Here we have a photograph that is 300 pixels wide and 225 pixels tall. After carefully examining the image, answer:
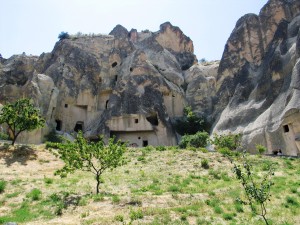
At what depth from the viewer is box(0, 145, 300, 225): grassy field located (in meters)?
12.6

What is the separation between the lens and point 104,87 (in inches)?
2003

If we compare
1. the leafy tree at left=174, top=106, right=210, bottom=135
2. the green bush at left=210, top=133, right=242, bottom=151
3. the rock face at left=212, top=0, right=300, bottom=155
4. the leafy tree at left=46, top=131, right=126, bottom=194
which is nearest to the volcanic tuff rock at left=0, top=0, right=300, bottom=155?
the rock face at left=212, top=0, right=300, bottom=155

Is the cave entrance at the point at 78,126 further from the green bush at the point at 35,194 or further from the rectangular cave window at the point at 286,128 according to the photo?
the green bush at the point at 35,194

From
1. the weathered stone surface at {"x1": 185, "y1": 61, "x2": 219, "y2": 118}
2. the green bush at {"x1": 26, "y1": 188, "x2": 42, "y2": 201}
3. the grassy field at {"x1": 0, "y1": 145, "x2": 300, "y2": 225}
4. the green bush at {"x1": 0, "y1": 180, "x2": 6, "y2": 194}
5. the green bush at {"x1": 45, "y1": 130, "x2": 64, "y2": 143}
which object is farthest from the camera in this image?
the weathered stone surface at {"x1": 185, "y1": 61, "x2": 219, "y2": 118}

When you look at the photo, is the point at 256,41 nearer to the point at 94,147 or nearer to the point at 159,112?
the point at 159,112

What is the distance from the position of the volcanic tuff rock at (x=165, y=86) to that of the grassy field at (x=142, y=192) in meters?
11.2

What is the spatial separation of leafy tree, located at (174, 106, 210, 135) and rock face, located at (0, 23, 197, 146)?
6.42ft

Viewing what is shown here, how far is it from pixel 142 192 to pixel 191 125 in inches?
1184

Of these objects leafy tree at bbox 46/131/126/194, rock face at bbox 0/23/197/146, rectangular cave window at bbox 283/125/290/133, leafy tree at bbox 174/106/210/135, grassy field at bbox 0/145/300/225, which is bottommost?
grassy field at bbox 0/145/300/225

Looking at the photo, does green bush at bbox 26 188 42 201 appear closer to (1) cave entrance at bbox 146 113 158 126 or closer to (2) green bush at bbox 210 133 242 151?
(2) green bush at bbox 210 133 242 151

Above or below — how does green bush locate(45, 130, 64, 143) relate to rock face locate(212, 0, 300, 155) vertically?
below

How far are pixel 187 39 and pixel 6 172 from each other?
5543cm

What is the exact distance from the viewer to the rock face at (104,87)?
4344 cm

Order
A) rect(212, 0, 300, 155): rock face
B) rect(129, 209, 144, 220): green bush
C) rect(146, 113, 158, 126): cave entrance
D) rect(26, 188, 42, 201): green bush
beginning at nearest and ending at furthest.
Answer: rect(129, 209, 144, 220): green bush → rect(26, 188, 42, 201): green bush → rect(212, 0, 300, 155): rock face → rect(146, 113, 158, 126): cave entrance
